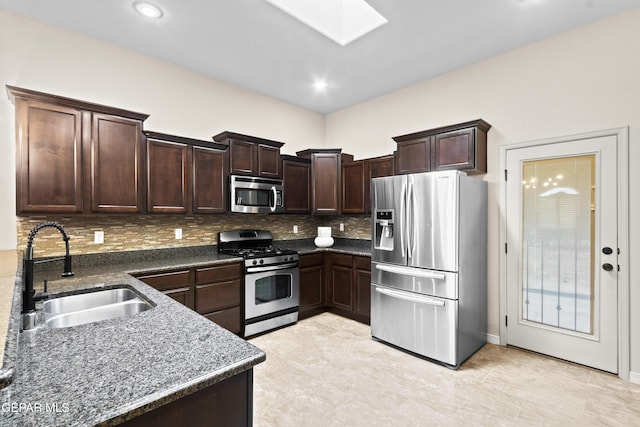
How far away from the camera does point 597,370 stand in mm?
2773

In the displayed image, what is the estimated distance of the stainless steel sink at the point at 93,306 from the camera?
178cm

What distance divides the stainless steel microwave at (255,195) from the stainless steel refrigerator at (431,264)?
1.32m

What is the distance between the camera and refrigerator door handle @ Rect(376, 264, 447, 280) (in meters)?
2.94

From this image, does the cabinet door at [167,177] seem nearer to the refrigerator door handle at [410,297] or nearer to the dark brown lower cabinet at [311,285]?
the dark brown lower cabinet at [311,285]

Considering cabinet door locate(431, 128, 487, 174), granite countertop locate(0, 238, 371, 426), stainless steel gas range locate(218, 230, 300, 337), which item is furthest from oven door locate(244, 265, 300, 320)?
cabinet door locate(431, 128, 487, 174)

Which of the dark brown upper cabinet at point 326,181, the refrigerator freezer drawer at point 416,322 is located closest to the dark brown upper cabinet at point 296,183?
the dark brown upper cabinet at point 326,181

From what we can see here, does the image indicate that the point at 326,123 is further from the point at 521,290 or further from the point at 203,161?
the point at 521,290

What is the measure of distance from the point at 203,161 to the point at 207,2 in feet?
5.02

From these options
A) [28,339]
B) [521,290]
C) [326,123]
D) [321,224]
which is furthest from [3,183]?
[521,290]

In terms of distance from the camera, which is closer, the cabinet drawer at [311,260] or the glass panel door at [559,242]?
the glass panel door at [559,242]

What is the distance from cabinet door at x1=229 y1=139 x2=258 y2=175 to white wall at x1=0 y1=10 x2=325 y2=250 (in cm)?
47

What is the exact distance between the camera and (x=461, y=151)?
3336 millimetres

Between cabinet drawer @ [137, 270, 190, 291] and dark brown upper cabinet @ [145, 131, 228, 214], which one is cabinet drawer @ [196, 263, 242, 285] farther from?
dark brown upper cabinet @ [145, 131, 228, 214]

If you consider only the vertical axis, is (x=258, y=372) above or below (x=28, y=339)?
below
